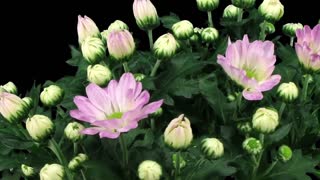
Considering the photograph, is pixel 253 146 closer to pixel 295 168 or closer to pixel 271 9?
pixel 295 168

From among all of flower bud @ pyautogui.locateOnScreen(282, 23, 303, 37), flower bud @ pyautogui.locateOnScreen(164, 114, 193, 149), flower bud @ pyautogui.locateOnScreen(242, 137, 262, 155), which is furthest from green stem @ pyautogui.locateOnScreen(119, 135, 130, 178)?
flower bud @ pyautogui.locateOnScreen(282, 23, 303, 37)

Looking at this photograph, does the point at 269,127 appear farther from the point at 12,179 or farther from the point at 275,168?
the point at 12,179

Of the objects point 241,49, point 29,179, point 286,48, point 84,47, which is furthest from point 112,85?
point 286,48

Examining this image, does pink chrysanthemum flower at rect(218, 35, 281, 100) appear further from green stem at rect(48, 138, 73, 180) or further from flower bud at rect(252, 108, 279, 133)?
green stem at rect(48, 138, 73, 180)

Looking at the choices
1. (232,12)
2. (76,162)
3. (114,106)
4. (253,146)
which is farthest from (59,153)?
(232,12)

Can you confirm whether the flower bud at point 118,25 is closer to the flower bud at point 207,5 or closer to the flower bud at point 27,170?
the flower bud at point 207,5

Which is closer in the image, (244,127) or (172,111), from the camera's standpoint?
(244,127)
